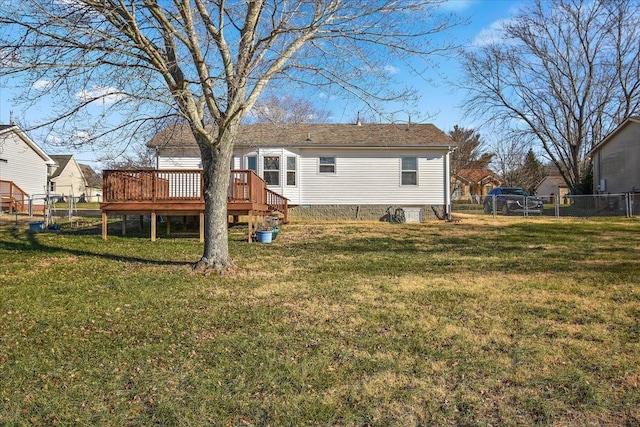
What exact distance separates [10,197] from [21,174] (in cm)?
638

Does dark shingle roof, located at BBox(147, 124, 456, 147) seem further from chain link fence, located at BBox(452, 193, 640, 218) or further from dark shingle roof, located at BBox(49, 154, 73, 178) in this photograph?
dark shingle roof, located at BBox(49, 154, 73, 178)

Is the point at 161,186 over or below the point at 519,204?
over

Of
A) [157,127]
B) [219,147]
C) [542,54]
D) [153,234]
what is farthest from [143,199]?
[542,54]

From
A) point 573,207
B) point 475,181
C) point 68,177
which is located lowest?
point 573,207

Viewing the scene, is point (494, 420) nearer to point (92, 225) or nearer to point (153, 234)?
point (153, 234)

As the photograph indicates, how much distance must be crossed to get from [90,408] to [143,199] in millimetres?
9410

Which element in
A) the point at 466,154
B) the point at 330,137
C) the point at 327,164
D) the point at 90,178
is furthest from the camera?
the point at 90,178

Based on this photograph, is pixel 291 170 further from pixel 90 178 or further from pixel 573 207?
pixel 90 178

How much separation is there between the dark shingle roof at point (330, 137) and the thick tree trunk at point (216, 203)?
367 inches

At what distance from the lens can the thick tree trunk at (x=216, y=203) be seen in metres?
7.59

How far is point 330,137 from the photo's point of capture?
18.9 m

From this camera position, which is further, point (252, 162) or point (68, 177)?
point (68, 177)

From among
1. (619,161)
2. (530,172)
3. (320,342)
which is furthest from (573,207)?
(320,342)

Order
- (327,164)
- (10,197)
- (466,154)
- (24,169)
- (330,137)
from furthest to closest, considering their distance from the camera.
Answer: (466,154) < (24,169) < (10,197) < (330,137) < (327,164)
